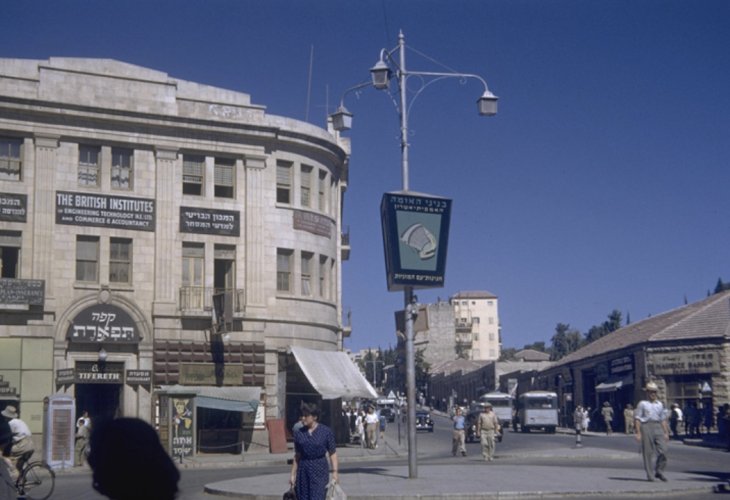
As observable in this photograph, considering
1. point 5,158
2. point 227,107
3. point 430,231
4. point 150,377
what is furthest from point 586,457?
point 5,158

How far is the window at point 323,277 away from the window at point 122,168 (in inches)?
361

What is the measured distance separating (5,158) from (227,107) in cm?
875

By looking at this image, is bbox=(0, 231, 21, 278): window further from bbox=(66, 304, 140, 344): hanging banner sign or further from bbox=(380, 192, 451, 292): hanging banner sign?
bbox=(380, 192, 451, 292): hanging banner sign

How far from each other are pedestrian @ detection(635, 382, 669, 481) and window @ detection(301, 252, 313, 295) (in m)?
24.2

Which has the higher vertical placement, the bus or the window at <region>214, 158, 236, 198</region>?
the window at <region>214, 158, 236, 198</region>

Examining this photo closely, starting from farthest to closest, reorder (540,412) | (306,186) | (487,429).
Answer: (540,412) < (306,186) < (487,429)

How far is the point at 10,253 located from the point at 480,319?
155466 mm

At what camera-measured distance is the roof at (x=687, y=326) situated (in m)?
53.7

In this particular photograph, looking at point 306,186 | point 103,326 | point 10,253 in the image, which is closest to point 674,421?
point 306,186

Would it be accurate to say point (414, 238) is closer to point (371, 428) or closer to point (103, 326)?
point (103, 326)

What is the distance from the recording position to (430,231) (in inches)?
889

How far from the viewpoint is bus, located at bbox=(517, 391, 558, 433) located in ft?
197

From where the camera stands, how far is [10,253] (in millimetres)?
37219

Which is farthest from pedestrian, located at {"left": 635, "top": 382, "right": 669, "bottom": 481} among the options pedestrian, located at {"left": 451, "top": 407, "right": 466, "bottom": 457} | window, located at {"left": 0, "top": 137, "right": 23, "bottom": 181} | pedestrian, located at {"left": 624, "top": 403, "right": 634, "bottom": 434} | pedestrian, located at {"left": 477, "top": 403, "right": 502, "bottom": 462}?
pedestrian, located at {"left": 624, "top": 403, "right": 634, "bottom": 434}
